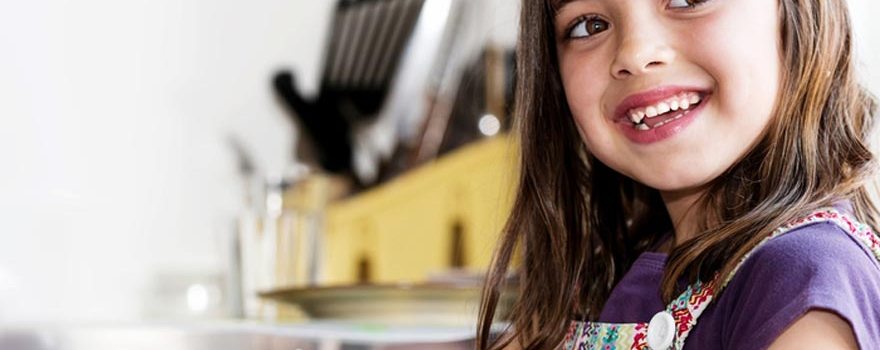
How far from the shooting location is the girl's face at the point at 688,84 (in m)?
0.64

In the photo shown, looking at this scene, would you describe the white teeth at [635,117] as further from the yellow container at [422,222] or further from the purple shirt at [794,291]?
the yellow container at [422,222]

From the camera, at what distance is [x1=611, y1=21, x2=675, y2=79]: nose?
2.15 ft

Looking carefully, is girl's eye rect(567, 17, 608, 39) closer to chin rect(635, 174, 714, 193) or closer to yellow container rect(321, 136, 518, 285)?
chin rect(635, 174, 714, 193)

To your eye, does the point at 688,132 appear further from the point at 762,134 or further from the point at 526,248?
the point at 526,248

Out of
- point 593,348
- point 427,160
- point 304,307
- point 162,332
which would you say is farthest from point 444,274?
point 427,160

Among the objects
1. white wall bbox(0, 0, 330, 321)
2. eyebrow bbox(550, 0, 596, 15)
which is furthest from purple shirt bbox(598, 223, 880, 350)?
white wall bbox(0, 0, 330, 321)

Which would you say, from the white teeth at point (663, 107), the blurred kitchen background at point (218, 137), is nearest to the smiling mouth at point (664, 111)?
the white teeth at point (663, 107)

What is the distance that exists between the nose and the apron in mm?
116

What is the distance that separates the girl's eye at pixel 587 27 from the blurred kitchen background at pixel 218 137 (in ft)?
2.07

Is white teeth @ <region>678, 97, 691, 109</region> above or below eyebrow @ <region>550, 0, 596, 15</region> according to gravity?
below

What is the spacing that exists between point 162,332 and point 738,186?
0.45 m

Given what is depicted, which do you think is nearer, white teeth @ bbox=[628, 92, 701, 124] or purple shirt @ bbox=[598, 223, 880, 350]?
purple shirt @ bbox=[598, 223, 880, 350]

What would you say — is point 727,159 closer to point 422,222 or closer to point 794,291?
point 794,291

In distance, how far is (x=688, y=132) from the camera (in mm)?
649
